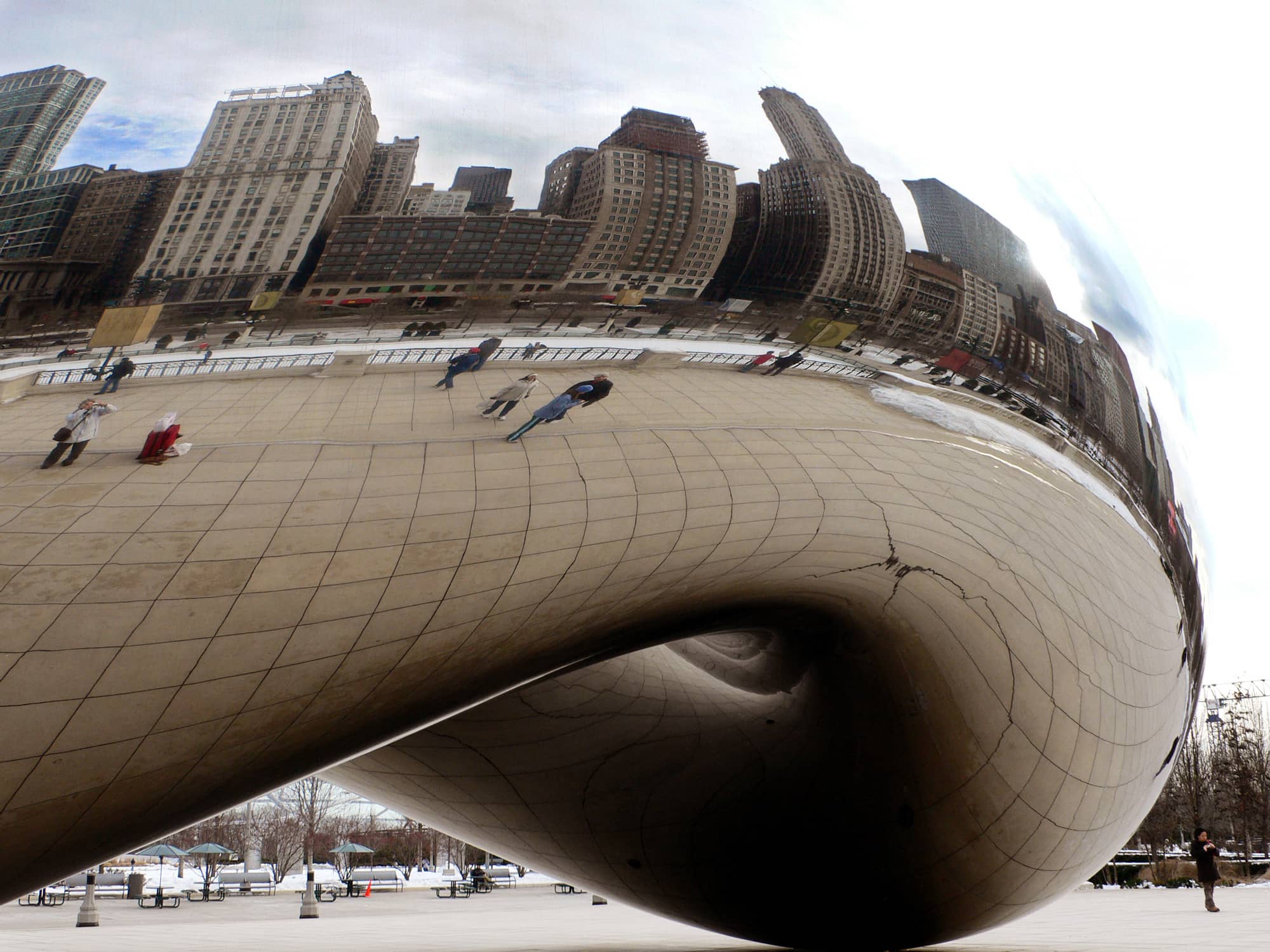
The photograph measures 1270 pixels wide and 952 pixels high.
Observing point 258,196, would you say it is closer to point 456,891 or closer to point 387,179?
point 387,179

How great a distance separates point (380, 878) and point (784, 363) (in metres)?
38.6

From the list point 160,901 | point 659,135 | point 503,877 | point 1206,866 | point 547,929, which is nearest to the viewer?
point 659,135

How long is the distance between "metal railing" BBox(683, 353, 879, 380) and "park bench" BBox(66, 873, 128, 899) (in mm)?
32365

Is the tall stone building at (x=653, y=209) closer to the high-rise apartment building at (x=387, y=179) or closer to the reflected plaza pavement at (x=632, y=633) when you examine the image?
the reflected plaza pavement at (x=632, y=633)

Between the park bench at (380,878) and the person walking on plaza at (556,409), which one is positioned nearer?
the person walking on plaza at (556,409)

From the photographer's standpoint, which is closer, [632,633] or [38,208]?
[38,208]

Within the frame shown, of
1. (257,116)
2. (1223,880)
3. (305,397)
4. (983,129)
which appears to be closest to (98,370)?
(305,397)

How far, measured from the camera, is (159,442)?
222 cm

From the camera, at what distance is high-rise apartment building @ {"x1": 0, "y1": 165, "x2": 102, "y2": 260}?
2.20m

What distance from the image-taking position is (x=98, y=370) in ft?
7.19

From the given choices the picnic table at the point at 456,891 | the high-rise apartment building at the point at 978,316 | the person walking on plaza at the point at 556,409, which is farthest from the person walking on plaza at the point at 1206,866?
the picnic table at the point at 456,891

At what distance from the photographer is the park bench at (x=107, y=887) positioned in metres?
31.9

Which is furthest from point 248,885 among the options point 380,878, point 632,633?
point 632,633

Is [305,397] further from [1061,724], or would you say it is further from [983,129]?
[1061,724]
